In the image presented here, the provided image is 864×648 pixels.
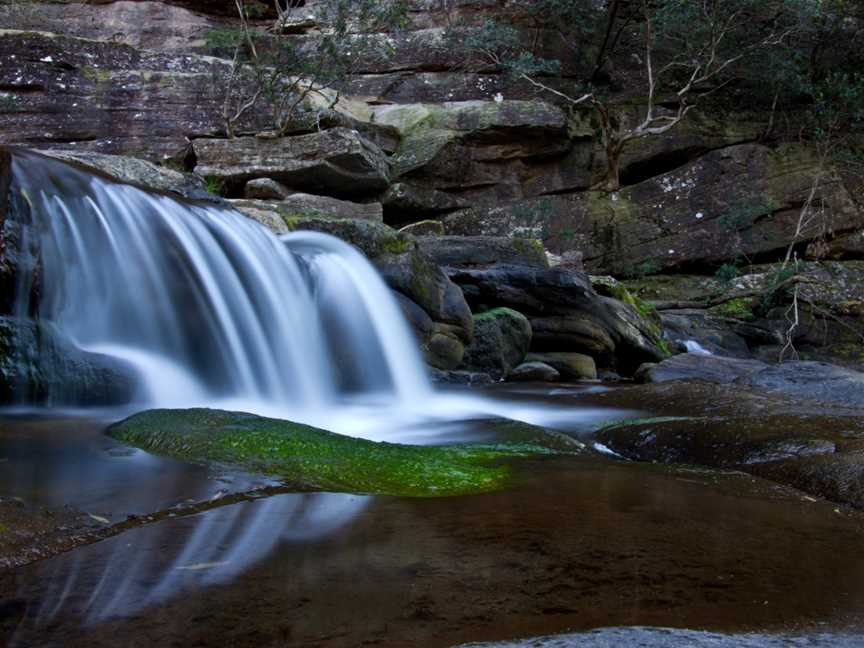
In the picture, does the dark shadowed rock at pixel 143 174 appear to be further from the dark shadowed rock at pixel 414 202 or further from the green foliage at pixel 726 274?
the green foliage at pixel 726 274

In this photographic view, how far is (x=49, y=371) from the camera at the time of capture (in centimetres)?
495

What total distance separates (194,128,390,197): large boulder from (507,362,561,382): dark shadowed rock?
21.6 feet

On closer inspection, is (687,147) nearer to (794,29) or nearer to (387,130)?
(794,29)

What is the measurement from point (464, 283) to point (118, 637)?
30.3 ft

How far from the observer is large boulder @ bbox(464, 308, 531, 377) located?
9766 millimetres

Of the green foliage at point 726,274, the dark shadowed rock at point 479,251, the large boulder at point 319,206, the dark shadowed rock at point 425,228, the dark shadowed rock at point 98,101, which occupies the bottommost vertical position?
the green foliage at point 726,274

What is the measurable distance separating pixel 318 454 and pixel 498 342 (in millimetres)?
6513

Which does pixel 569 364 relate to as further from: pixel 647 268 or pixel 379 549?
pixel 379 549

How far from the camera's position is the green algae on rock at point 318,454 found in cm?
319

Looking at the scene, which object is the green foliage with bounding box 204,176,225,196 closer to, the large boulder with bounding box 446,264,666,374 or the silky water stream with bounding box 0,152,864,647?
the large boulder with bounding box 446,264,666,374

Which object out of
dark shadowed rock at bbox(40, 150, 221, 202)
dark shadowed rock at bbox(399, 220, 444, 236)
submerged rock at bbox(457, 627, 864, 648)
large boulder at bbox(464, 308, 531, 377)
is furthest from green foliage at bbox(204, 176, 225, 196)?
submerged rock at bbox(457, 627, 864, 648)

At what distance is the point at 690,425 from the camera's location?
4730mm

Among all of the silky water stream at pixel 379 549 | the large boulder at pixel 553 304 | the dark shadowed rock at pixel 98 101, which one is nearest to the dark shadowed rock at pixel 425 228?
the large boulder at pixel 553 304

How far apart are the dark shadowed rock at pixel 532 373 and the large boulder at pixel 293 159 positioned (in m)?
6.58
